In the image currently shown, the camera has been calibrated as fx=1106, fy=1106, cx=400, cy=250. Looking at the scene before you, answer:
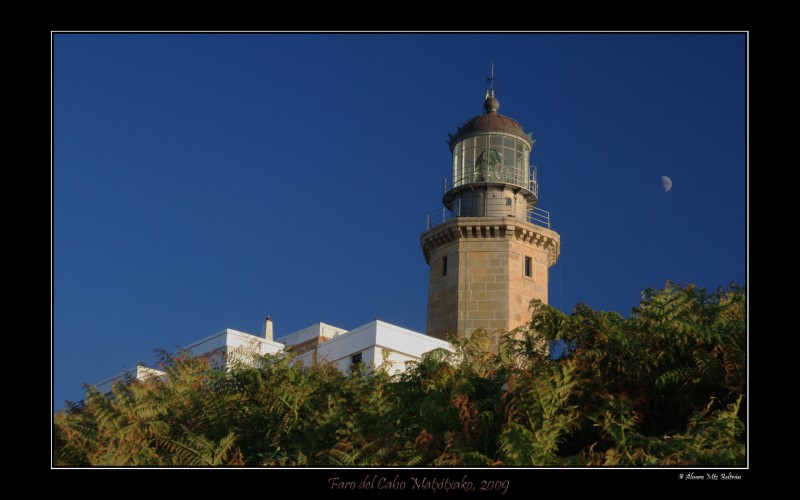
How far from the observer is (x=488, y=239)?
128ft

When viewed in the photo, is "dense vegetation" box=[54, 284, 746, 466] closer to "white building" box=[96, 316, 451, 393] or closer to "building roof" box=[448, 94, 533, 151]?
"white building" box=[96, 316, 451, 393]

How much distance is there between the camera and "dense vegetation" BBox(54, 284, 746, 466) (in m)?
14.6

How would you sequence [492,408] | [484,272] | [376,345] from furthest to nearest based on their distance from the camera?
[484,272]
[376,345]
[492,408]

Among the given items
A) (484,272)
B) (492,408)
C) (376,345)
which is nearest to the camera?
(492,408)

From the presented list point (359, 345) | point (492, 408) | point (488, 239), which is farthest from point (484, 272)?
point (492, 408)

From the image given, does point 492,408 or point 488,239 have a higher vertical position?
point 488,239

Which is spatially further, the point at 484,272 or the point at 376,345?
the point at 484,272

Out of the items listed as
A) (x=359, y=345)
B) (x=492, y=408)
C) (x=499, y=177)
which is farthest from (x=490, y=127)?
(x=492, y=408)

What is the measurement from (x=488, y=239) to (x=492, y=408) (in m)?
23.3

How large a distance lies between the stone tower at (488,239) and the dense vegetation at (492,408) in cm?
1858

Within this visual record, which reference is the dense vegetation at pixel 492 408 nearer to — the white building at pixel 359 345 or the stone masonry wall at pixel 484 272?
the white building at pixel 359 345

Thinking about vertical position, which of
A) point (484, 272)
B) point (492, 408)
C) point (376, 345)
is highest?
point (484, 272)

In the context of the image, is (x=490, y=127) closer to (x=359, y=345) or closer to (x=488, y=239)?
(x=488, y=239)
